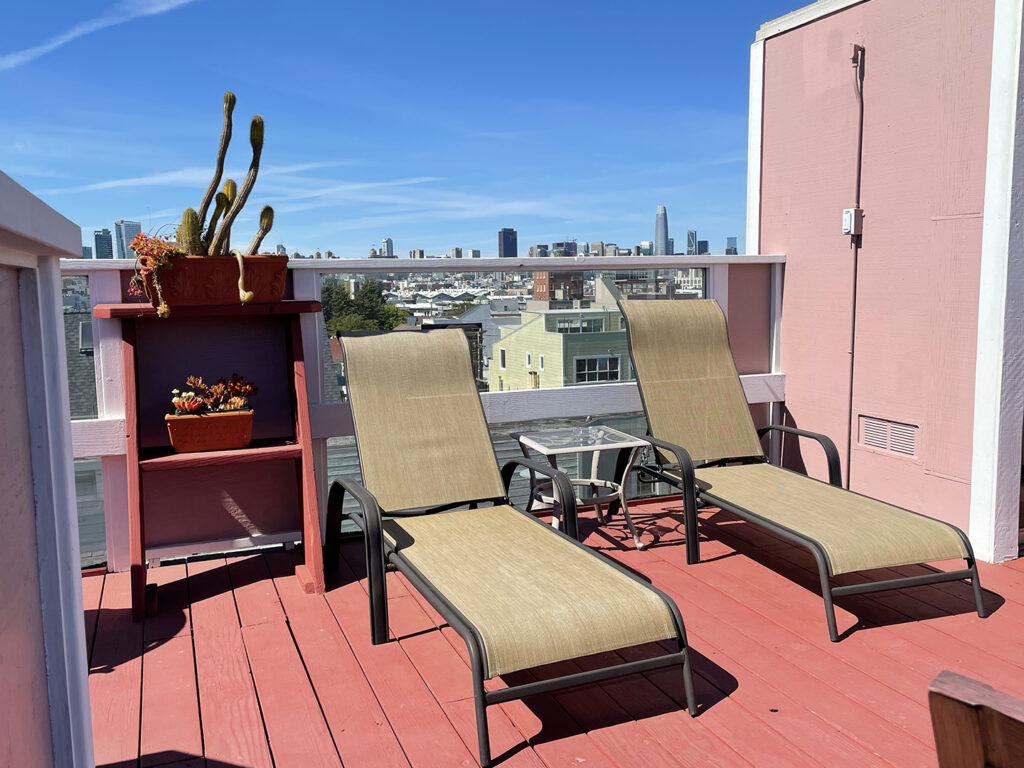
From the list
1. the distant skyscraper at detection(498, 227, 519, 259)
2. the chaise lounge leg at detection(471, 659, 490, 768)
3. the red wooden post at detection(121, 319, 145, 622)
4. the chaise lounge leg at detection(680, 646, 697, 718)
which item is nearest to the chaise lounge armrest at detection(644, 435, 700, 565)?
the chaise lounge leg at detection(680, 646, 697, 718)

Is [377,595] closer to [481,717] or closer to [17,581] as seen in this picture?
[481,717]

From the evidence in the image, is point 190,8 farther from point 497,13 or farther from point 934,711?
point 934,711

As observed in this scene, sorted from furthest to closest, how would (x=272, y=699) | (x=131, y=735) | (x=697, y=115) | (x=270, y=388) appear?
(x=697, y=115)
(x=270, y=388)
(x=272, y=699)
(x=131, y=735)

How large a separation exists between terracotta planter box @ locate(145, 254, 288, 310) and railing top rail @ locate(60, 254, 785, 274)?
39 centimetres

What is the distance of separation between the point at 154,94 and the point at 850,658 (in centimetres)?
7770

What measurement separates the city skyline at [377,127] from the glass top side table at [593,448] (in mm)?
54827

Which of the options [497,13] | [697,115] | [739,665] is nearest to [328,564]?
[739,665]

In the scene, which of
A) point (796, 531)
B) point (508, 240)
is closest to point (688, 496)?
point (796, 531)

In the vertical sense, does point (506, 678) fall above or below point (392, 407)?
below

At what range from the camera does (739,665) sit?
2854 mm

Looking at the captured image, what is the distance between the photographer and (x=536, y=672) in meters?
2.86

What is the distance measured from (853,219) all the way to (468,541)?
263 centimetres

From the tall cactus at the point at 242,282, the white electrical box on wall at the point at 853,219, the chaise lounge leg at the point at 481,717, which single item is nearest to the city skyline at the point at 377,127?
the white electrical box on wall at the point at 853,219

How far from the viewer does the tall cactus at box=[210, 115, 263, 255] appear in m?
3.67
